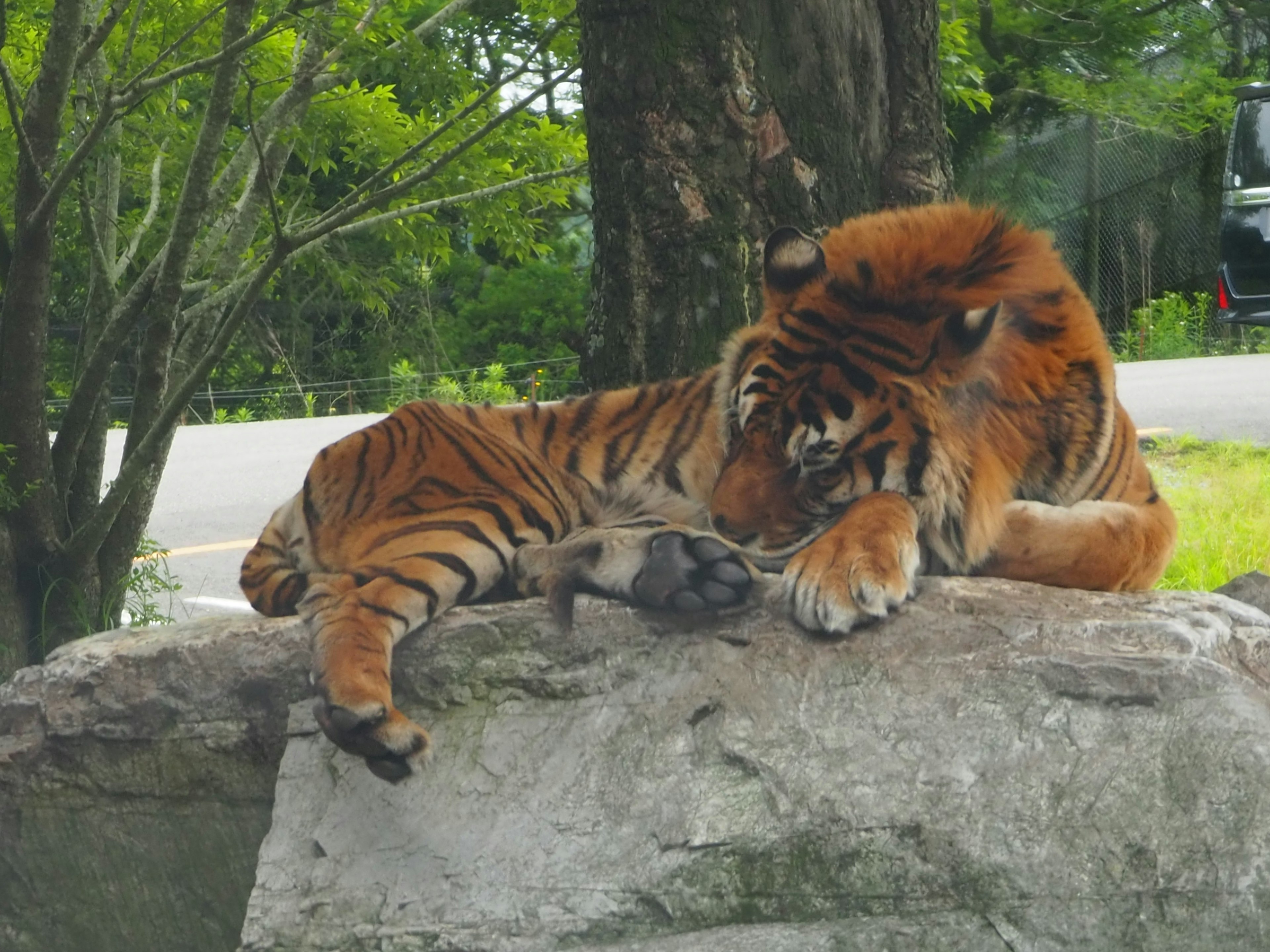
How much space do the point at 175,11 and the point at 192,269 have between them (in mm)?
1075

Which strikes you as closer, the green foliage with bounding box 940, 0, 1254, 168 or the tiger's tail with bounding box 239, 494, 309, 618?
the tiger's tail with bounding box 239, 494, 309, 618

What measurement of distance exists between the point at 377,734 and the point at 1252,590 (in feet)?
8.96

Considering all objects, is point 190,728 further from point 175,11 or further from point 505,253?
point 505,253

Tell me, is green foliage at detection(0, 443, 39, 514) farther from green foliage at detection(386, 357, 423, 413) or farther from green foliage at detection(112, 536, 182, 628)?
green foliage at detection(386, 357, 423, 413)

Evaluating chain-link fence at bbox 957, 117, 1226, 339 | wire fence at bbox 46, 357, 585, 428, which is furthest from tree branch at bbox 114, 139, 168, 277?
chain-link fence at bbox 957, 117, 1226, 339

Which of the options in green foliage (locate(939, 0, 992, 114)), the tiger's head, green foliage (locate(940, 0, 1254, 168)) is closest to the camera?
the tiger's head

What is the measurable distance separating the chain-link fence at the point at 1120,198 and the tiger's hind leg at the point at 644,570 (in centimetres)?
1842

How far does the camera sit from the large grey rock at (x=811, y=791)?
271 cm

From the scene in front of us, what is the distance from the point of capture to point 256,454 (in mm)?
12188

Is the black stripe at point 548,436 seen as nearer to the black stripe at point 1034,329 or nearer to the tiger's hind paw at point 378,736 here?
the tiger's hind paw at point 378,736

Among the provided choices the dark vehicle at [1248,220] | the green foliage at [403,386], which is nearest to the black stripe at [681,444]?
the dark vehicle at [1248,220]

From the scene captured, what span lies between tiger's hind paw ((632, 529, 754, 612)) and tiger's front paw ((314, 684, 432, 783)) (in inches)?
23.7

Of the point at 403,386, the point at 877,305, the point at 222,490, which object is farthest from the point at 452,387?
the point at 877,305

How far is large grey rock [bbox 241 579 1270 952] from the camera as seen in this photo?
2707 mm
